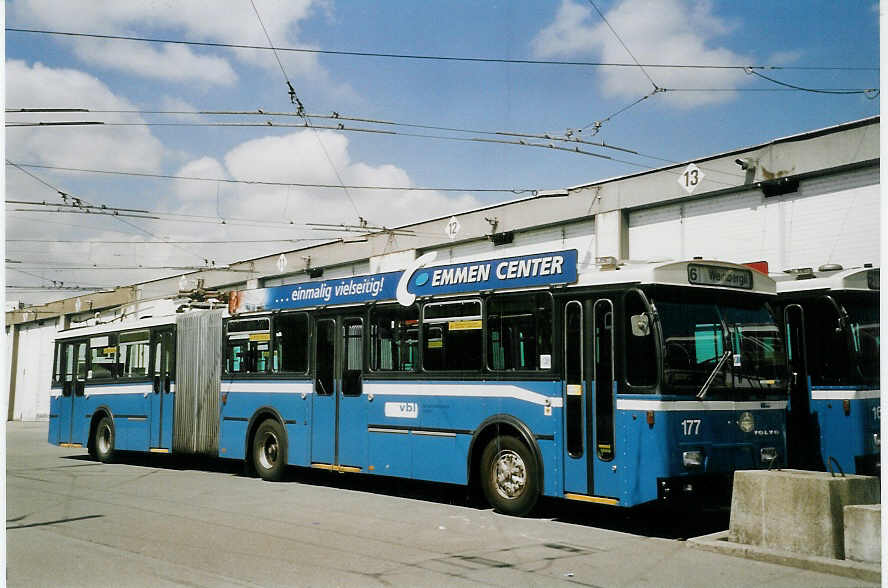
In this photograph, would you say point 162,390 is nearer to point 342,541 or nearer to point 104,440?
point 104,440

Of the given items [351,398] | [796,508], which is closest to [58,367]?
[351,398]

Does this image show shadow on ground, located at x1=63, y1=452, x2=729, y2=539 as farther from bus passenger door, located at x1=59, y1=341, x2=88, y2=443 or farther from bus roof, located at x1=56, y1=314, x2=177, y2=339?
bus passenger door, located at x1=59, y1=341, x2=88, y2=443

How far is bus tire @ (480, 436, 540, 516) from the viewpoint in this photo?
10.2 metres

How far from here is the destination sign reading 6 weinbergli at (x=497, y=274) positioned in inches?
398

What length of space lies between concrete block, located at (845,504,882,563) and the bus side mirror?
104 inches

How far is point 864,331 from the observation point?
1148 cm

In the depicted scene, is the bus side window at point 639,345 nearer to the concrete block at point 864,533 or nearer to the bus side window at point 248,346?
the concrete block at point 864,533

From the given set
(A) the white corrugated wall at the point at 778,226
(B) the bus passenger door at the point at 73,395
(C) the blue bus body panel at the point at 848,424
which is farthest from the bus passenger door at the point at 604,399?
(B) the bus passenger door at the point at 73,395

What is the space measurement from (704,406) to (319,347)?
6405 millimetres

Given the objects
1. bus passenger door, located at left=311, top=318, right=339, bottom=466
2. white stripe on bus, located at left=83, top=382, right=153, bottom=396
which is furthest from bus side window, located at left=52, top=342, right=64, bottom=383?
bus passenger door, located at left=311, top=318, right=339, bottom=466

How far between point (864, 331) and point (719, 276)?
3.03m

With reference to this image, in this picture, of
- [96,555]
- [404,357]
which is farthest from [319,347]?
[96,555]

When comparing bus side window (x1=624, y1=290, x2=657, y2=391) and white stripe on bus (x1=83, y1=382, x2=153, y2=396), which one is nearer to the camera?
bus side window (x1=624, y1=290, x2=657, y2=391)

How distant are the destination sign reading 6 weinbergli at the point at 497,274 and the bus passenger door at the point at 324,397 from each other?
2.05m
